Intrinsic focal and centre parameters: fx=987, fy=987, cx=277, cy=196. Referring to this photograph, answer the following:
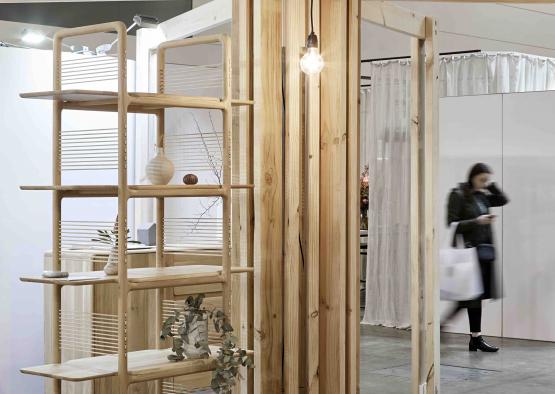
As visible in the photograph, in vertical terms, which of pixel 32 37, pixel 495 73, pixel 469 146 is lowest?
pixel 469 146

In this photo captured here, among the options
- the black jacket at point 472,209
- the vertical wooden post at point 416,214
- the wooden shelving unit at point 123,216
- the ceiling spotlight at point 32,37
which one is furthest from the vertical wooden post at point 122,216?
the black jacket at point 472,209

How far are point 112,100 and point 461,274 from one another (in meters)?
5.56

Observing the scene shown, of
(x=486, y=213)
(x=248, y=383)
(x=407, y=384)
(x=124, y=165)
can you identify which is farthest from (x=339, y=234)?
(x=486, y=213)

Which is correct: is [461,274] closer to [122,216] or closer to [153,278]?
[153,278]

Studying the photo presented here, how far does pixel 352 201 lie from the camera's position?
543cm

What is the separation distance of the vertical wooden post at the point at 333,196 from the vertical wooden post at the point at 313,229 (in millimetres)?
39

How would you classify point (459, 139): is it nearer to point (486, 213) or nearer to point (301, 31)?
point (486, 213)

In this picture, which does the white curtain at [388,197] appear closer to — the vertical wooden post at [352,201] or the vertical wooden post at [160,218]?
the vertical wooden post at [352,201]

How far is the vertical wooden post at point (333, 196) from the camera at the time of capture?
17.6 ft

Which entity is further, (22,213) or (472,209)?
(472,209)

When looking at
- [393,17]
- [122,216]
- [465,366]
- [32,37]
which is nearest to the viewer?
[122,216]

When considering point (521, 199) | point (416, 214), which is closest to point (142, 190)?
Answer: point (416, 214)

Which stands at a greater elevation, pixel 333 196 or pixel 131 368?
pixel 333 196

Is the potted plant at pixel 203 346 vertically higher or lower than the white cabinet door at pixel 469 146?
lower
